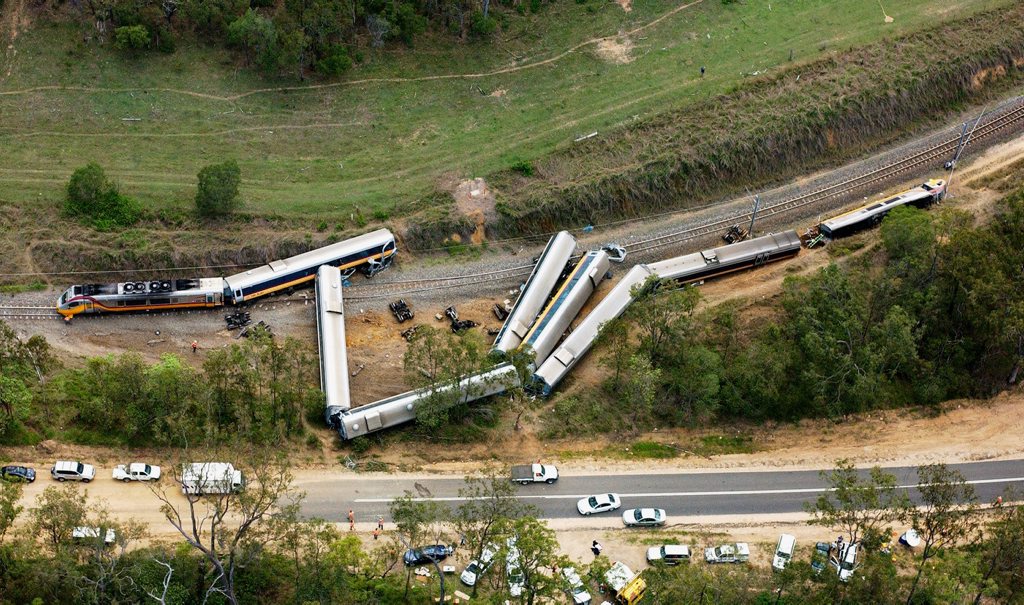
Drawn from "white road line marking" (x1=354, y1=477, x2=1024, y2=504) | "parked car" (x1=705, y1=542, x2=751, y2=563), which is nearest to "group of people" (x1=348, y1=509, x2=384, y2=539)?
"white road line marking" (x1=354, y1=477, x2=1024, y2=504)

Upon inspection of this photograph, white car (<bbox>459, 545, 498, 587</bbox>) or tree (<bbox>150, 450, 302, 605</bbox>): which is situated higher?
tree (<bbox>150, 450, 302, 605</bbox>)

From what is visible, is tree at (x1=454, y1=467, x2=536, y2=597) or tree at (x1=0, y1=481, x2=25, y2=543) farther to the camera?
tree at (x1=454, y1=467, x2=536, y2=597)

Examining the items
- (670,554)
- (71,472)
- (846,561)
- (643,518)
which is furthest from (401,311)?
(846,561)

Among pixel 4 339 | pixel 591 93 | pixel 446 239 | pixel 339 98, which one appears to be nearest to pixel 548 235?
pixel 446 239

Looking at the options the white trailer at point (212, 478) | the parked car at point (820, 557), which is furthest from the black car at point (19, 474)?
the parked car at point (820, 557)

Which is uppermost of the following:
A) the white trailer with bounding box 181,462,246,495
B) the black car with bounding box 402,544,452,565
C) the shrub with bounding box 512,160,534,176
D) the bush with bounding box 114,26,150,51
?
the bush with bounding box 114,26,150,51

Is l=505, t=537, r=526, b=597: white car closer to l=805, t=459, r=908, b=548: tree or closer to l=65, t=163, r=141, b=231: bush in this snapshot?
l=805, t=459, r=908, b=548: tree
